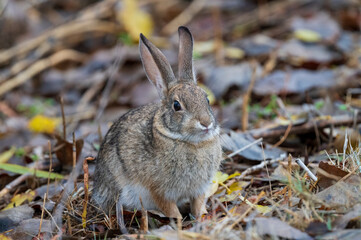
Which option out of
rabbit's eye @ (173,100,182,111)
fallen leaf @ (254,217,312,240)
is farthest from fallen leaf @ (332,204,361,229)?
rabbit's eye @ (173,100,182,111)

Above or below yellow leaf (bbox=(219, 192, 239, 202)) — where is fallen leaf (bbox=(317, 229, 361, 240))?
above

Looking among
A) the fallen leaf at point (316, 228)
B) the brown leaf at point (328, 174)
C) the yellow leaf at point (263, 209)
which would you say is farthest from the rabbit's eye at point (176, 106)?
the fallen leaf at point (316, 228)

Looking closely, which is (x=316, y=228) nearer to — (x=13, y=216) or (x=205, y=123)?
(x=205, y=123)

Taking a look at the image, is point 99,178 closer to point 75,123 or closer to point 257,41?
point 75,123

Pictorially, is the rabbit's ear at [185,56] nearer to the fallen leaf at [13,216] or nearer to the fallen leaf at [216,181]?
the fallen leaf at [216,181]

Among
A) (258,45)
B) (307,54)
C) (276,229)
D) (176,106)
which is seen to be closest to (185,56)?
(176,106)

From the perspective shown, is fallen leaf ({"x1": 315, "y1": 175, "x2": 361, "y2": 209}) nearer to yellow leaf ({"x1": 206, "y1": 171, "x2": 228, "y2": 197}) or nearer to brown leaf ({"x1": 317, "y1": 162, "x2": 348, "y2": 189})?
brown leaf ({"x1": 317, "y1": 162, "x2": 348, "y2": 189})
